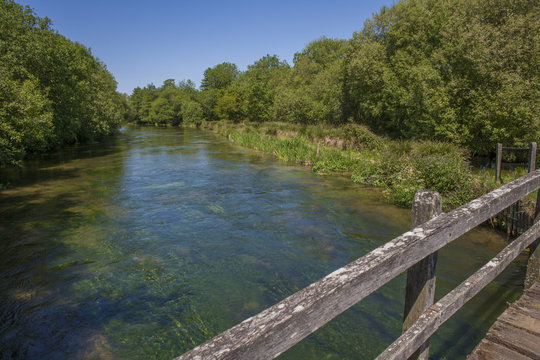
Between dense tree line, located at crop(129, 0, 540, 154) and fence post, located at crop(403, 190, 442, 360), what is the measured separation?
64.1 ft

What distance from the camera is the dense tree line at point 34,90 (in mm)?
15641

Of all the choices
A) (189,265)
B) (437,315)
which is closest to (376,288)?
(437,315)

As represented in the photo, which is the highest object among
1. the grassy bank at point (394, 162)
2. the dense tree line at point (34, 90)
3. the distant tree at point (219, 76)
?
the distant tree at point (219, 76)

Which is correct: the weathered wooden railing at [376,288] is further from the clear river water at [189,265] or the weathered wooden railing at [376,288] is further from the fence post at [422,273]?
the clear river water at [189,265]

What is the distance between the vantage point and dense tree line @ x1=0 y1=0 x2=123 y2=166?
616 inches

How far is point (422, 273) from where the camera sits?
2299mm

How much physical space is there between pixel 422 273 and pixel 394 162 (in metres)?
13.2

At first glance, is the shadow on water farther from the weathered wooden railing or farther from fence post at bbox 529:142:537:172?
fence post at bbox 529:142:537:172

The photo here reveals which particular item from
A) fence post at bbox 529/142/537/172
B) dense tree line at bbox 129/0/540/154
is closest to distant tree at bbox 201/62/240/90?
dense tree line at bbox 129/0/540/154

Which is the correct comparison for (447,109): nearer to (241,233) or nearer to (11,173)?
(241,233)

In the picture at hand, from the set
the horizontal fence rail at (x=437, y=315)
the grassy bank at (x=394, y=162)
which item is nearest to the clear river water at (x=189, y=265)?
the grassy bank at (x=394, y=162)

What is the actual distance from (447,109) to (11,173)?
Answer: 90.2 feet

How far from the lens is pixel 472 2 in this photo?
21.7 metres

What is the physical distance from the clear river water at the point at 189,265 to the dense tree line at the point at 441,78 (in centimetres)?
1045
